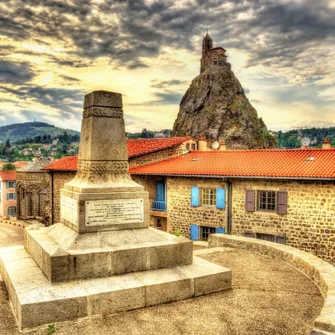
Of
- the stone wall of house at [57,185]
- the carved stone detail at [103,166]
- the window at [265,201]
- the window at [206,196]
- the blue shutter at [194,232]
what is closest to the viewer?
the carved stone detail at [103,166]

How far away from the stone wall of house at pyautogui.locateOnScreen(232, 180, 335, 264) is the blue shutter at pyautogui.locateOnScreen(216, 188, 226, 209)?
0.57 m

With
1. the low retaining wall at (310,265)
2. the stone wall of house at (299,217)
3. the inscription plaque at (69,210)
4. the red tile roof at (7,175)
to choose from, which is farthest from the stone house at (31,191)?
the inscription plaque at (69,210)

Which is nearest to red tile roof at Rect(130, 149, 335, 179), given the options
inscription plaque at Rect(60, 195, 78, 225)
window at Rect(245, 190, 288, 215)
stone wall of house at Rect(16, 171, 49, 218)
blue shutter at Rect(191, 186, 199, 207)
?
blue shutter at Rect(191, 186, 199, 207)

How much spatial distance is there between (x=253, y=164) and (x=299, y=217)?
13.3 feet

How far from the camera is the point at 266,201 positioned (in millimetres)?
17469

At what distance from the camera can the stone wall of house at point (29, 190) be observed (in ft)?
137

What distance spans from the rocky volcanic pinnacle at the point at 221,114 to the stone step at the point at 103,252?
76.9 m

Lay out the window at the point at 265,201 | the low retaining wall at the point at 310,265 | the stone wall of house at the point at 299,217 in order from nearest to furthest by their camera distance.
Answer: the low retaining wall at the point at 310,265, the stone wall of house at the point at 299,217, the window at the point at 265,201

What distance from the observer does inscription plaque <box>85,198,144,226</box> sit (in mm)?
6703

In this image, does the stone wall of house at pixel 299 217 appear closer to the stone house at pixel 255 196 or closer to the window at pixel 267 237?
the stone house at pixel 255 196

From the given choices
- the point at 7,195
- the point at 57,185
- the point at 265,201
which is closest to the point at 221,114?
the point at 7,195

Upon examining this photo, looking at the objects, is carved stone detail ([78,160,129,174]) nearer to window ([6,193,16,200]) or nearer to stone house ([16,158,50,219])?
stone house ([16,158,50,219])

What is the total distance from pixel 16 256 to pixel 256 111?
90.3 m

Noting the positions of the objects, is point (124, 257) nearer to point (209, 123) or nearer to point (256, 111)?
point (209, 123)
